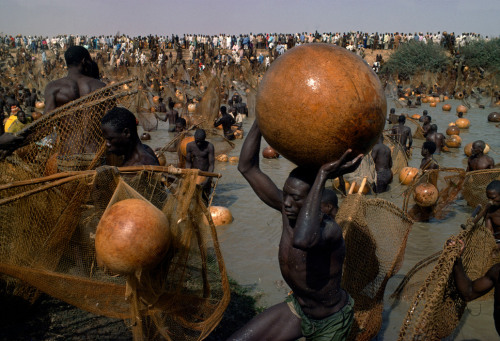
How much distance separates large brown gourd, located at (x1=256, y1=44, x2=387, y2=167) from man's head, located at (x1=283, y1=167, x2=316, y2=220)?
250mm

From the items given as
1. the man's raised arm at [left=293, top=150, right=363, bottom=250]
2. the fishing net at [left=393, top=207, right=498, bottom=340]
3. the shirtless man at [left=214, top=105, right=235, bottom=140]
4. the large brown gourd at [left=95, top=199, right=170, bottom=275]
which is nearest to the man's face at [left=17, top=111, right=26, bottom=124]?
the shirtless man at [left=214, top=105, right=235, bottom=140]

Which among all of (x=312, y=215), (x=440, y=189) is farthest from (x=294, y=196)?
(x=440, y=189)

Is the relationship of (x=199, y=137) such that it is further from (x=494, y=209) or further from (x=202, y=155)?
(x=494, y=209)

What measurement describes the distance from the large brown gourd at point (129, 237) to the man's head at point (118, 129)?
4.05 ft

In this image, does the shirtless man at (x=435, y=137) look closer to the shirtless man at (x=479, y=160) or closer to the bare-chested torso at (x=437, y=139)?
the bare-chested torso at (x=437, y=139)

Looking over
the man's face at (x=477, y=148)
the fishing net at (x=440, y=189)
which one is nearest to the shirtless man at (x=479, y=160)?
the man's face at (x=477, y=148)

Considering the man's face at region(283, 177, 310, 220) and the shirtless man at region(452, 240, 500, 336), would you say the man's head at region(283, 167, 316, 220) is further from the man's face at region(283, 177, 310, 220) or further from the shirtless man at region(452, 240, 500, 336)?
the shirtless man at region(452, 240, 500, 336)

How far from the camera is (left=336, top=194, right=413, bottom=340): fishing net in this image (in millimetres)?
3744

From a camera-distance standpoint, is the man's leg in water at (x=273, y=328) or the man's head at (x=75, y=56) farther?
the man's head at (x=75, y=56)

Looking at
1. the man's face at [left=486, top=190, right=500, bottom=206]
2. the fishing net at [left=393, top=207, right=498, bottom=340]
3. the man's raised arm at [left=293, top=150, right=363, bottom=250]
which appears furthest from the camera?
the man's face at [left=486, top=190, right=500, bottom=206]

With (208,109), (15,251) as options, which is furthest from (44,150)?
(208,109)

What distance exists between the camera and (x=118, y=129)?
3639 mm

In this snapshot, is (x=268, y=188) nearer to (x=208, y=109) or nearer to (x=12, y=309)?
(x=12, y=309)

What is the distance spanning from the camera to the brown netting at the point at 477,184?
6.05 meters
